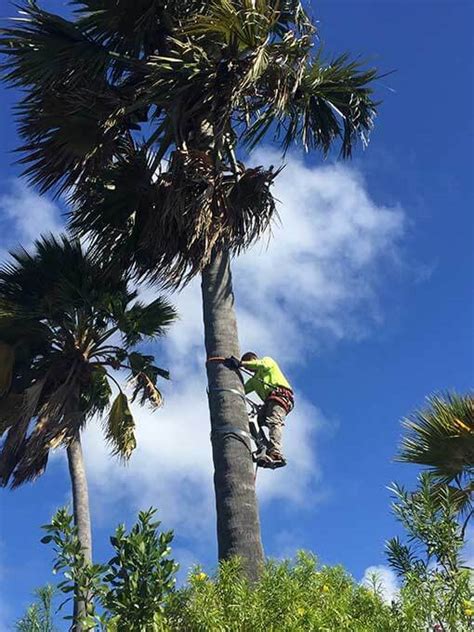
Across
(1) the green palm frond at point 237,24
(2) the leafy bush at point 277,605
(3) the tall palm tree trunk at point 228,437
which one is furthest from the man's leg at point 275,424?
(1) the green palm frond at point 237,24

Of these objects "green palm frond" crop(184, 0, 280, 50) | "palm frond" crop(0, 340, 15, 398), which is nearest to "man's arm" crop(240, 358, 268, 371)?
"green palm frond" crop(184, 0, 280, 50)

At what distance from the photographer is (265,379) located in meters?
7.75

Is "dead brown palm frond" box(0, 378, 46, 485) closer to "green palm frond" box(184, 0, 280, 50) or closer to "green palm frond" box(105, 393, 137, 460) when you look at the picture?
"green palm frond" box(105, 393, 137, 460)

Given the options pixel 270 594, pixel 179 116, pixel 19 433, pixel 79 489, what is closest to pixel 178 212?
pixel 179 116

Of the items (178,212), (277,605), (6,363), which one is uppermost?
(6,363)

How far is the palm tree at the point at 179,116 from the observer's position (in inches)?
298

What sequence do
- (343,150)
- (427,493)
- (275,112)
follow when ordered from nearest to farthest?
(427,493), (275,112), (343,150)

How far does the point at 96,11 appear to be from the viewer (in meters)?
8.55

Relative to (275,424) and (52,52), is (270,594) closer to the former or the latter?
(275,424)

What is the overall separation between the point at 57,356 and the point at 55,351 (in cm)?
11

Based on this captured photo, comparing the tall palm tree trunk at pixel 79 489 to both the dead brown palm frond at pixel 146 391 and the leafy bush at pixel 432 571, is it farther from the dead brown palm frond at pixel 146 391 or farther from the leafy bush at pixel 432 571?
the leafy bush at pixel 432 571

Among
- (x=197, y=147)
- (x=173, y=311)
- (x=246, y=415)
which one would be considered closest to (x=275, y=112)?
(x=197, y=147)

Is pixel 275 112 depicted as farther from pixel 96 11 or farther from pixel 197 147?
pixel 96 11

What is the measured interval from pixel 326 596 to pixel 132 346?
9.47m
